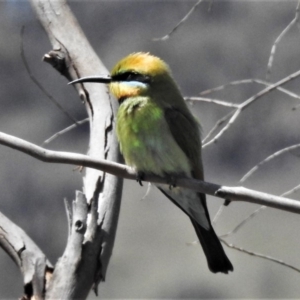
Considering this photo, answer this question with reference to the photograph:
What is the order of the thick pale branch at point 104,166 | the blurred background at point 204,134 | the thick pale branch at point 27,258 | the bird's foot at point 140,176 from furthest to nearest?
the blurred background at point 204,134, the bird's foot at point 140,176, the thick pale branch at point 27,258, the thick pale branch at point 104,166

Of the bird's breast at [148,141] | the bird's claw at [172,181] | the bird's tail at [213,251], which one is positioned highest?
the bird's breast at [148,141]

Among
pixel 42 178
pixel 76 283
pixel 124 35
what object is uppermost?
pixel 124 35

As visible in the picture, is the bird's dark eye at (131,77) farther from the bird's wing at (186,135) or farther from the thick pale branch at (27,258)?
the thick pale branch at (27,258)

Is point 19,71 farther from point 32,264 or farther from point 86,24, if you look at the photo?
point 32,264

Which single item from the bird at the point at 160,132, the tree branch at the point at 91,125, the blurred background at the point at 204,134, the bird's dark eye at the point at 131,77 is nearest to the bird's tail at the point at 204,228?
the bird at the point at 160,132

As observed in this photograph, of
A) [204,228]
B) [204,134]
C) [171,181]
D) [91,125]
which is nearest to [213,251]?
[204,228]

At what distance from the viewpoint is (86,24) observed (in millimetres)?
6016

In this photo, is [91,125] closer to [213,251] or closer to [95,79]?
[95,79]

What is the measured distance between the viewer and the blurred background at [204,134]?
4.53m

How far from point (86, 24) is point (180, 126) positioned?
13.2ft

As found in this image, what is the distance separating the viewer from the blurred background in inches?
178

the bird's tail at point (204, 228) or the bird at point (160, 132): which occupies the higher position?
the bird at point (160, 132)

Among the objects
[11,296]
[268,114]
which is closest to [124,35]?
[268,114]

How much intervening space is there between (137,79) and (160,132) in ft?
0.66
